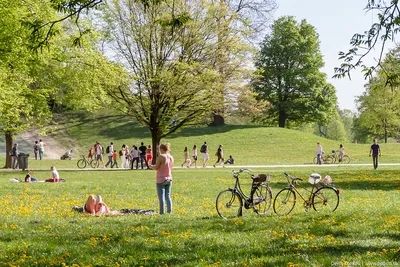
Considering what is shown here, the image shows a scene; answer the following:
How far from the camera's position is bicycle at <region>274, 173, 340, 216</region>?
12.4m

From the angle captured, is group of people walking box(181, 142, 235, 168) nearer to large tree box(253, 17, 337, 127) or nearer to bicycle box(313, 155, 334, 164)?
bicycle box(313, 155, 334, 164)

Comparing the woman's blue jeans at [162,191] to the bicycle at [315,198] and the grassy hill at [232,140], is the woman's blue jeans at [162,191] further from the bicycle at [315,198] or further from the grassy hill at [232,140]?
the grassy hill at [232,140]

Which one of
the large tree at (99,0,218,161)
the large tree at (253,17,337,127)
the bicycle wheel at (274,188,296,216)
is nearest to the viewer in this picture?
the bicycle wheel at (274,188,296,216)

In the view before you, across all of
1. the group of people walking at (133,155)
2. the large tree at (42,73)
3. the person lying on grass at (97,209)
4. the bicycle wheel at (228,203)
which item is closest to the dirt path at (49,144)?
the large tree at (42,73)

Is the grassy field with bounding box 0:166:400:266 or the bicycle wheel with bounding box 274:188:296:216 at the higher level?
the bicycle wheel with bounding box 274:188:296:216

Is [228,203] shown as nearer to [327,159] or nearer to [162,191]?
[162,191]

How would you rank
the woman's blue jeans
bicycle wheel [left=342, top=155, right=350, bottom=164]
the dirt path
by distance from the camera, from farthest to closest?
the dirt path
bicycle wheel [left=342, top=155, right=350, bottom=164]
the woman's blue jeans

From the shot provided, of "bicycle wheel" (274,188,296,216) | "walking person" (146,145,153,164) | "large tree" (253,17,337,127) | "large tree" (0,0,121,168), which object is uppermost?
"large tree" (253,17,337,127)

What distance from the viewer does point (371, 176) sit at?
26.3 metres

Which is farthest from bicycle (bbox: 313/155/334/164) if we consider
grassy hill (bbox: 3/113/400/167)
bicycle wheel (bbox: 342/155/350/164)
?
grassy hill (bbox: 3/113/400/167)

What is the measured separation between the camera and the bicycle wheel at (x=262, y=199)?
12.0 m

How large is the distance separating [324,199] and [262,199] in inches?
78.3

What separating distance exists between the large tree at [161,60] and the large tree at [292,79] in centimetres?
3336

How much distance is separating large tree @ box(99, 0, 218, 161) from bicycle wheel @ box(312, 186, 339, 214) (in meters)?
20.7
